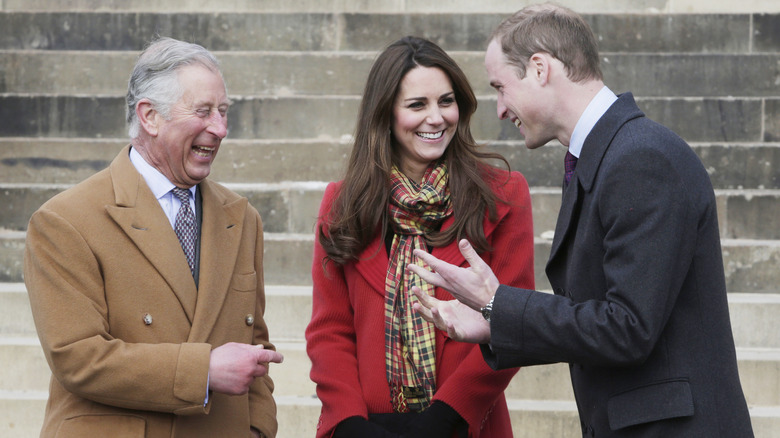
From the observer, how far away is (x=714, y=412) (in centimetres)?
212

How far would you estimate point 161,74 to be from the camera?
2.61m

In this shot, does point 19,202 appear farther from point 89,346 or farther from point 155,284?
point 89,346

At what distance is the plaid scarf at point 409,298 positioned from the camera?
292 centimetres

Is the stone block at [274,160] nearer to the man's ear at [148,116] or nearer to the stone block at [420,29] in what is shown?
the stone block at [420,29]

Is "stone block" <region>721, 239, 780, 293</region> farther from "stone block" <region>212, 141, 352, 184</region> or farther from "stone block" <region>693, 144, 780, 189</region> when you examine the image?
"stone block" <region>212, 141, 352, 184</region>

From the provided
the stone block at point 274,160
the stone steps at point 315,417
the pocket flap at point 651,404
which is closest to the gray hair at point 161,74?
the pocket flap at point 651,404

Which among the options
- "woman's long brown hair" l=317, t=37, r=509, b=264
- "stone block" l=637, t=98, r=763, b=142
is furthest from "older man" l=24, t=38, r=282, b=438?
"stone block" l=637, t=98, r=763, b=142

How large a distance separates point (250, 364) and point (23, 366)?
2828 millimetres

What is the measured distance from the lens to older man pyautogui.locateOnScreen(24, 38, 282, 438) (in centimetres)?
239

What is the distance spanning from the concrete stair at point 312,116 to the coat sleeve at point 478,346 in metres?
1.67

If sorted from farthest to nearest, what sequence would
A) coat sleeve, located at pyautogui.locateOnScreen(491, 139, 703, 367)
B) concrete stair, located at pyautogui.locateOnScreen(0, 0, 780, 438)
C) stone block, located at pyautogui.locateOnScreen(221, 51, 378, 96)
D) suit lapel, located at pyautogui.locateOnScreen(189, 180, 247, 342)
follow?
stone block, located at pyautogui.locateOnScreen(221, 51, 378, 96), concrete stair, located at pyautogui.locateOnScreen(0, 0, 780, 438), suit lapel, located at pyautogui.locateOnScreen(189, 180, 247, 342), coat sleeve, located at pyautogui.locateOnScreen(491, 139, 703, 367)

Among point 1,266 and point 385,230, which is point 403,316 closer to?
point 385,230

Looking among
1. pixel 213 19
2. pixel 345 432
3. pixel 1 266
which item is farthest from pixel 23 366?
pixel 213 19

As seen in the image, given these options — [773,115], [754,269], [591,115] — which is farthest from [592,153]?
[773,115]
